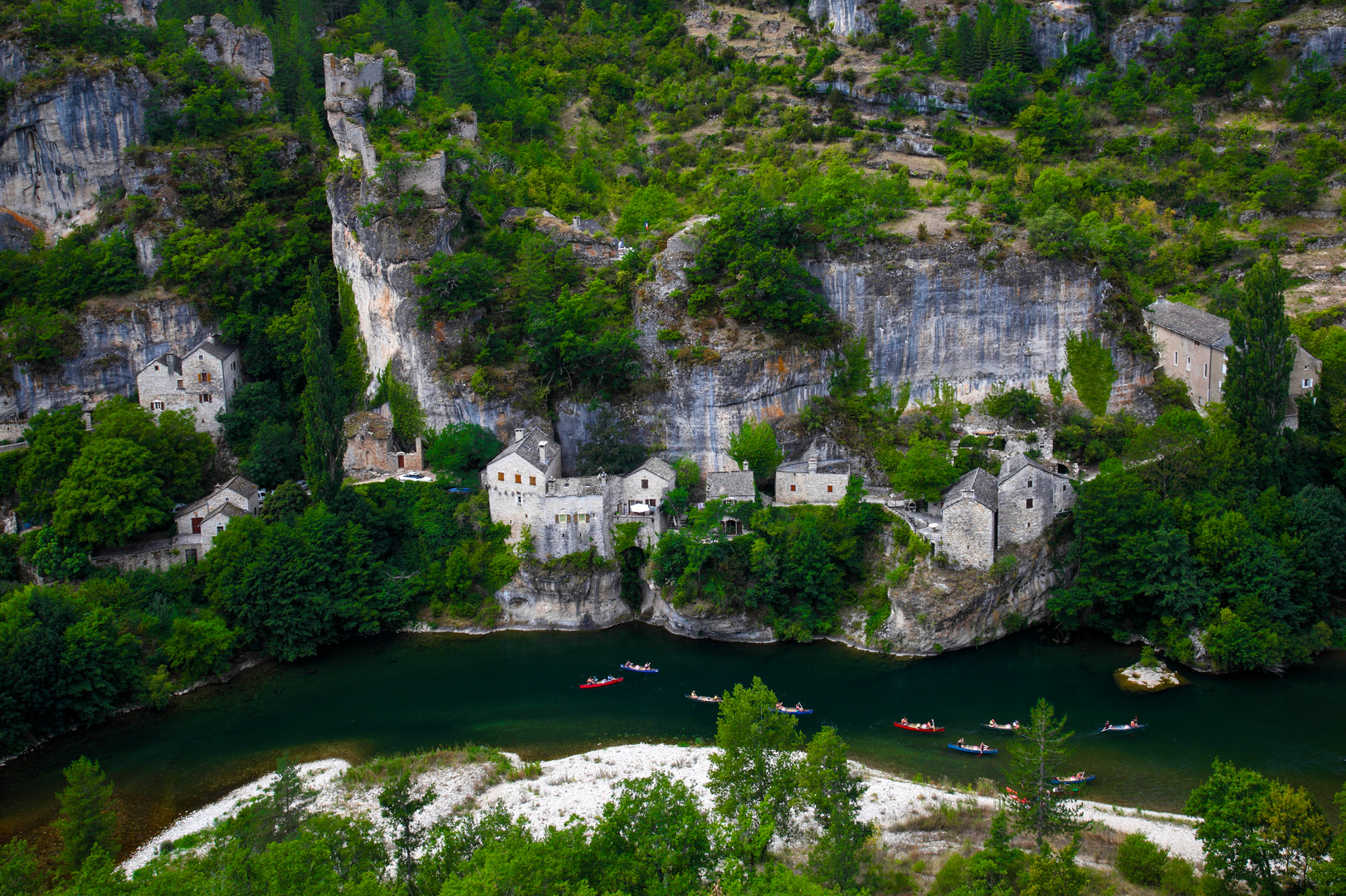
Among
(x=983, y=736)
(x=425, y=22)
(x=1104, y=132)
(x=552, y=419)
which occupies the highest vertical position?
(x=425, y=22)

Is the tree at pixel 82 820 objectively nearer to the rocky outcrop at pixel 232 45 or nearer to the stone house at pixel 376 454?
the stone house at pixel 376 454

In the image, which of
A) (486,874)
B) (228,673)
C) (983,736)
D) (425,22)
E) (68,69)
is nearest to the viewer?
(486,874)

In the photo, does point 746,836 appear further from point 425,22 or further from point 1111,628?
point 425,22

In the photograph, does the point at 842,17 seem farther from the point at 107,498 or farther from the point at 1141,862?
the point at 1141,862

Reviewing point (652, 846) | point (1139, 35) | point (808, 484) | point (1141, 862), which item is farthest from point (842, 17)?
point (652, 846)

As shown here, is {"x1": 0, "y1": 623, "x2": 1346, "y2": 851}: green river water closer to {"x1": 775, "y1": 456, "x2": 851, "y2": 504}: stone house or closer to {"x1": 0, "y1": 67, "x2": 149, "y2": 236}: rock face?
{"x1": 775, "y1": 456, "x2": 851, "y2": 504}: stone house

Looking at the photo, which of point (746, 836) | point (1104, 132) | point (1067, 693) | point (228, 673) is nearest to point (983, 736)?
point (1067, 693)
